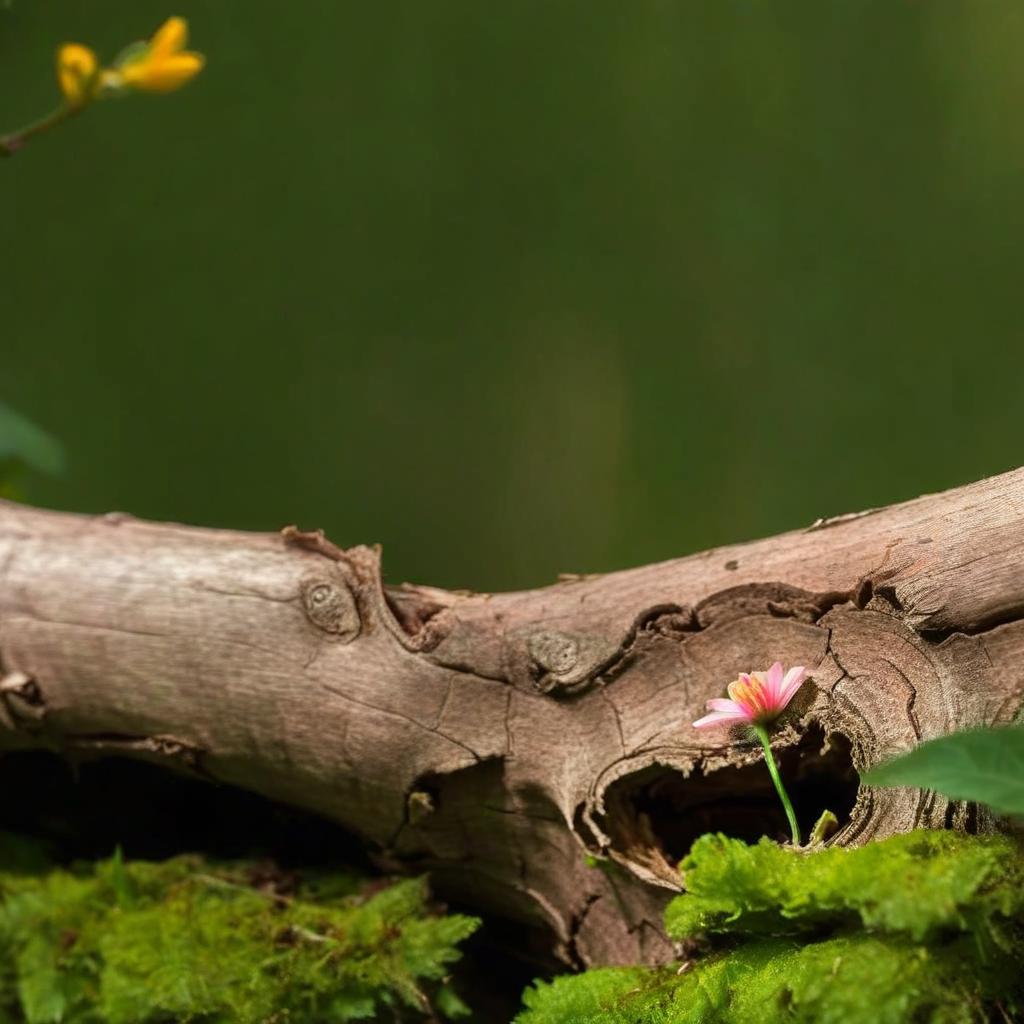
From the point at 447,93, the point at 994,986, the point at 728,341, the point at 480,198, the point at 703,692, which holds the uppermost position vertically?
the point at 447,93

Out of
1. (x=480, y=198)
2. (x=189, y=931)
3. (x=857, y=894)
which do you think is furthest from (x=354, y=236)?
(x=857, y=894)

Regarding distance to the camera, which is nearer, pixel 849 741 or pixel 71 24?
pixel 849 741

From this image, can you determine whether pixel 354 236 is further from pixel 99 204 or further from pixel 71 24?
pixel 71 24

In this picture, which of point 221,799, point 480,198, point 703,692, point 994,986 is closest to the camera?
point 994,986

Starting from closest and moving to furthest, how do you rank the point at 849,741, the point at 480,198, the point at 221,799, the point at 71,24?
the point at 849,741 < the point at 221,799 < the point at 480,198 < the point at 71,24

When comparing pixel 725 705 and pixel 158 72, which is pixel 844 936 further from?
pixel 158 72

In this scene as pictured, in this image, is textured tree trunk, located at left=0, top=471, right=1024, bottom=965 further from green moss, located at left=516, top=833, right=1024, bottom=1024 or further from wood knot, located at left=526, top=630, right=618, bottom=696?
green moss, located at left=516, top=833, right=1024, bottom=1024

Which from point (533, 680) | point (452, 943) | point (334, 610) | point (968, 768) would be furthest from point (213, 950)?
point (968, 768)
